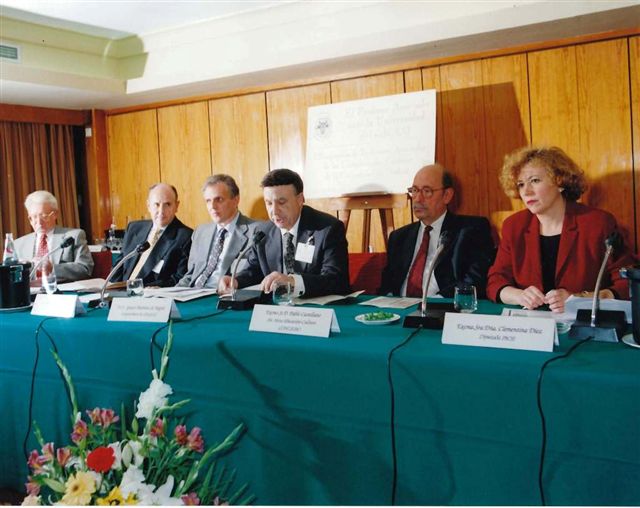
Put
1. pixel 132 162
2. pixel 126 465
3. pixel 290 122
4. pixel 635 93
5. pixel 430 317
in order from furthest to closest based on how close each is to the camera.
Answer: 1. pixel 132 162
2. pixel 290 122
3. pixel 635 93
4. pixel 430 317
5. pixel 126 465

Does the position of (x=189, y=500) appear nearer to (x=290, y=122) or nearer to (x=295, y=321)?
(x=295, y=321)

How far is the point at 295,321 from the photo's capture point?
179 centimetres

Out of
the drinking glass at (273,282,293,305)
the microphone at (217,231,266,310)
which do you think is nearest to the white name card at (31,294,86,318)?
the microphone at (217,231,266,310)

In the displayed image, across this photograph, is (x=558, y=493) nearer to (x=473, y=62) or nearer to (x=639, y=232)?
(x=639, y=232)

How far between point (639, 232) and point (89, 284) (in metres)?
3.41

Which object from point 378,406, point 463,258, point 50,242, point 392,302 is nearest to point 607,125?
point 463,258

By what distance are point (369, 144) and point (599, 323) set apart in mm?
3015

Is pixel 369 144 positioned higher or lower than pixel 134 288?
higher

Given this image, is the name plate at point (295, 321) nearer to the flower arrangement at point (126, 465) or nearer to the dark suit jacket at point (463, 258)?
the flower arrangement at point (126, 465)

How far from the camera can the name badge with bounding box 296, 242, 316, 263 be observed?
114 inches

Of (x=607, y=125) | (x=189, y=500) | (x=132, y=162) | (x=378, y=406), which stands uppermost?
(x=132, y=162)

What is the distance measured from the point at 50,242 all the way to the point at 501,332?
3.56m

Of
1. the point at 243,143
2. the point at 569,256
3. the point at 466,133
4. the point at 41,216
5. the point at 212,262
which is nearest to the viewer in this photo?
the point at 569,256

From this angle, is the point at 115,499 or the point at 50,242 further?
the point at 50,242
